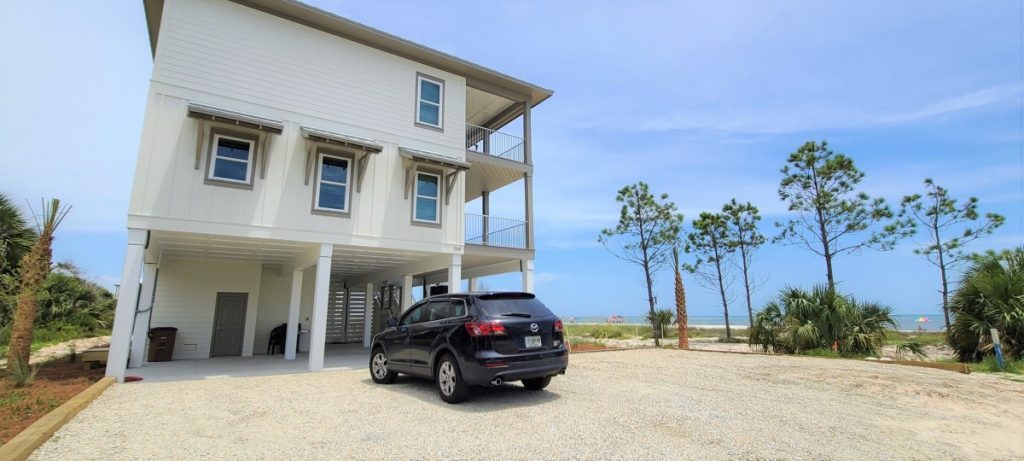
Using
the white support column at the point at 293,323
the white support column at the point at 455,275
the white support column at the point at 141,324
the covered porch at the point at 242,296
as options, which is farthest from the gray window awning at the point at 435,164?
the white support column at the point at 141,324

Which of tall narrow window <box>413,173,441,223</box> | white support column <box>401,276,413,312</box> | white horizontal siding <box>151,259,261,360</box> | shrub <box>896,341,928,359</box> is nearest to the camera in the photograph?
shrub <box>896,341,928,359</box>

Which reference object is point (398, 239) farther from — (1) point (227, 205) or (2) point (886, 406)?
(2) point (886, 406)

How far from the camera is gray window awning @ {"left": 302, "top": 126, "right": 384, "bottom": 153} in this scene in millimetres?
10927

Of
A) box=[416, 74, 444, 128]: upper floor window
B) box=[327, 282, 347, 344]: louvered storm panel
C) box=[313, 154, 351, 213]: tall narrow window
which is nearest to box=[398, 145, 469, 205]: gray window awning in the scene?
box=[416, 74, 444, 128]: upper floor window

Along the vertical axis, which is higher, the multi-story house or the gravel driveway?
the multi-story house

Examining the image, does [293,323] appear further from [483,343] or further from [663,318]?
[663,318]

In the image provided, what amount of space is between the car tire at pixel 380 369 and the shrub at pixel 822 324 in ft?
37.0

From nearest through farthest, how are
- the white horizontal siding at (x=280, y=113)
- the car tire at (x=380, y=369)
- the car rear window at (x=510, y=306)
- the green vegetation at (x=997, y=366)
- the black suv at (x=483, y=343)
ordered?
the black suv at (x=483, y=343)
the car rear window at (x=510, y=306)
the car tire at (x=380, y=369)
the green vegetation at (x=997, y=366)
the white horizontal siding at (x=280, y=113)

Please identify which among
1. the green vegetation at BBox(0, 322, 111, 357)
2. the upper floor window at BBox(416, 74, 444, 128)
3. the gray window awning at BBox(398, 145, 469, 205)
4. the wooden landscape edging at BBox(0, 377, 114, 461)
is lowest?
the wooden landscape edging at BBox(0, 377, 114, 461)

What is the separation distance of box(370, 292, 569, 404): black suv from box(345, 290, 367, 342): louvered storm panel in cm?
1347

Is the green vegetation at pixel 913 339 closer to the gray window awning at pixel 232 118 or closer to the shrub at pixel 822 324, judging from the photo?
the shrub at pixel 822 324

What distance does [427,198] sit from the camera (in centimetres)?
1309

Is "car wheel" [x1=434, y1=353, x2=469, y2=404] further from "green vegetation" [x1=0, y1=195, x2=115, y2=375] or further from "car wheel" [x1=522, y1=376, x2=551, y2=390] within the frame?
"green vegetation" [x1=0, y1=195, x2=115, y2=375]

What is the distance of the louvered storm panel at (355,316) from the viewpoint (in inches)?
789
